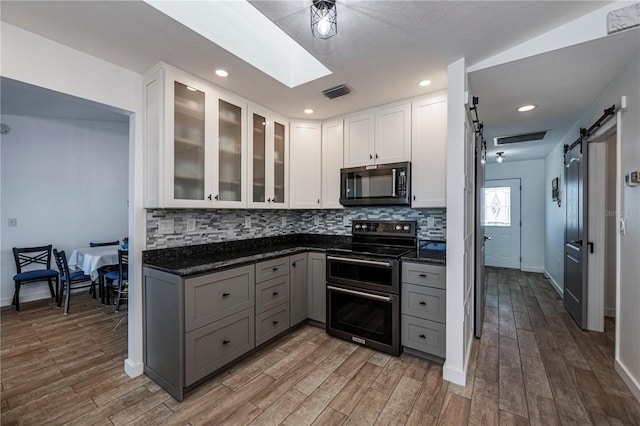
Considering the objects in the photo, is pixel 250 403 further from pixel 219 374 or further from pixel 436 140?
pixel 436 140

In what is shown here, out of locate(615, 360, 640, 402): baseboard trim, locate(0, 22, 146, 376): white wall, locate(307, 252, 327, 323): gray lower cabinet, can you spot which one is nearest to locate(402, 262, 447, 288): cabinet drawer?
locate(307, 252, 327, 323): gray lower cabinet

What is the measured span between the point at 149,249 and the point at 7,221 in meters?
3.38

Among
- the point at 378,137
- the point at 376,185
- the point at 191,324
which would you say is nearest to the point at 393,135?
the point at 378,137

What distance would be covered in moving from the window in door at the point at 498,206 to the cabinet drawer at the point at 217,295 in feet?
19.7

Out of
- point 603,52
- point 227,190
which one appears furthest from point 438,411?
point 603,52

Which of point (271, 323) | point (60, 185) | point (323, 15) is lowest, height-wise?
point (271, 323)

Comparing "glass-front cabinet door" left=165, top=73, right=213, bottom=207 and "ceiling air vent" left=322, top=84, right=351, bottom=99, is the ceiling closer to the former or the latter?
"ceiling air vent" left=322, top=84, right=351, bottom=99

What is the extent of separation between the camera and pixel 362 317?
2.62 meters

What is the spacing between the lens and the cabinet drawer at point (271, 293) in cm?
247

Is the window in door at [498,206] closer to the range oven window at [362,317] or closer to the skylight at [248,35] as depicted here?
the range oven window at [362,317]

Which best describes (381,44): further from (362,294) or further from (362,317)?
(362,317)

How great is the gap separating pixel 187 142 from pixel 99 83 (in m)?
0.71

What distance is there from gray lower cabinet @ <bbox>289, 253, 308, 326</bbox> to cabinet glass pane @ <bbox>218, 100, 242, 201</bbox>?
2.98ft

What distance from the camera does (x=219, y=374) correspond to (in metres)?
2.16
